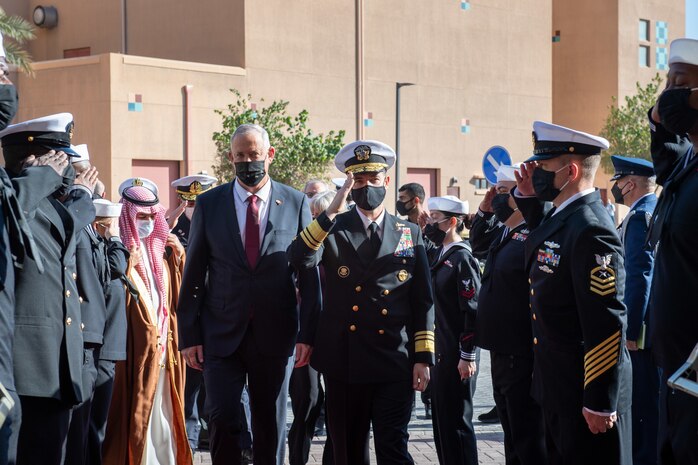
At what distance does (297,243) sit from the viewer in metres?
6.12

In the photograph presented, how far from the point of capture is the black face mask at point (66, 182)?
5.13m

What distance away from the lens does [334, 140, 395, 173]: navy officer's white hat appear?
6367 millimetres

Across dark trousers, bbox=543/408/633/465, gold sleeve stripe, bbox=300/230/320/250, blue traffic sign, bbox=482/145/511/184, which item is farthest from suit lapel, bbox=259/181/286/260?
blue traffic sign, bbox=482/145/511/184

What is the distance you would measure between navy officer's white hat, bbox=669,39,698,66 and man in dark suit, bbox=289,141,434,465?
2.29m

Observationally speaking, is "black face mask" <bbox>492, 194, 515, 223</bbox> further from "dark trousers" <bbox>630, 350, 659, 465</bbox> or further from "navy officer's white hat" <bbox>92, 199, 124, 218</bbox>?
"navy officer's white hat" <bbox>92, 199, 124, 218</bbox>

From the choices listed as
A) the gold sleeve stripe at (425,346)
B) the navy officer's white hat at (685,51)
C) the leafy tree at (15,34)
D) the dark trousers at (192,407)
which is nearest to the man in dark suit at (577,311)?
the gold sleeve stripe at (425,346)

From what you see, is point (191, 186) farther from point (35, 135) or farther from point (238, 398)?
point (35, 135)

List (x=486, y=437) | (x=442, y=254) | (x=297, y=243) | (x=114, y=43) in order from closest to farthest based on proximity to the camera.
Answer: (x=297, y=243), (x=442, y=254), (x=486, y=437), (x=114, y=43)

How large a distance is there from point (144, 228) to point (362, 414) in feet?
7.73

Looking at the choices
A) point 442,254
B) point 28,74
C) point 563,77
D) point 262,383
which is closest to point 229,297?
point 262,383

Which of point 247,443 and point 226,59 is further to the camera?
point 226,59

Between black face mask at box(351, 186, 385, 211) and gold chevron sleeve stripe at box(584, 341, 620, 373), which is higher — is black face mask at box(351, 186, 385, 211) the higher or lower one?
the higher one

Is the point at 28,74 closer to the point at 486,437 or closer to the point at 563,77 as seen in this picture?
Result: the point at 486,437

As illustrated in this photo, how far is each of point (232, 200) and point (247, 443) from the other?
8.77ft
